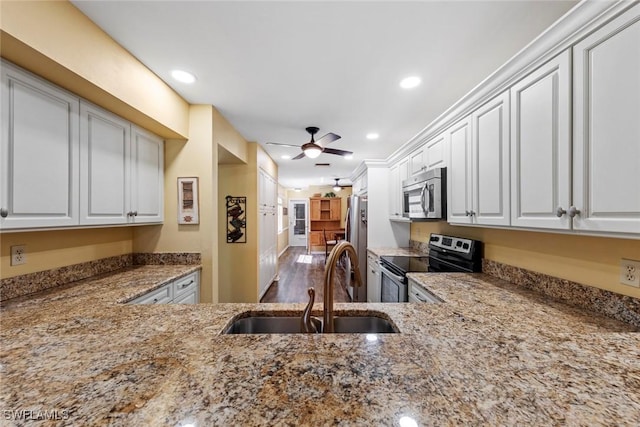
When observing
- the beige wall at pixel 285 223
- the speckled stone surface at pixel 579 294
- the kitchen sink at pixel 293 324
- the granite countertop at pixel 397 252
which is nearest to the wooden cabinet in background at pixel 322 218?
the beige wall at pixel 285 223

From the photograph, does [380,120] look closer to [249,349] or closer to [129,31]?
[129,31]

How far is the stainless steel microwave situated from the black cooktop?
1.64ft

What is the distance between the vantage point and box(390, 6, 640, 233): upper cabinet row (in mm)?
961

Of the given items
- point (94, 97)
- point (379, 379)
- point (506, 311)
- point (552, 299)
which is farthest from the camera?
point (94, 97)

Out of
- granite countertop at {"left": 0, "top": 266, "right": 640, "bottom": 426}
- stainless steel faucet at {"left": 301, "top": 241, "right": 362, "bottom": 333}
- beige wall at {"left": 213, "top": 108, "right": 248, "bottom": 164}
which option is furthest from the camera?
beige wall at {"left": 213, "top": 108, "right": 248, "bottom": 164}

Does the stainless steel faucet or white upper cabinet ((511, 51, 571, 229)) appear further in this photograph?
white upper cabinet ((511, 51, 571, 229))

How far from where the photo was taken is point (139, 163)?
7.13 feet

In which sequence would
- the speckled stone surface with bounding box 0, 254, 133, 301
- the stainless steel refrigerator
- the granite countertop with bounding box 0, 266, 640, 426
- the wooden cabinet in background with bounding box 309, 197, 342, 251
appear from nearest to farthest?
1. the granite countertop with bounding box 0, 266, 640, 426
2. the speckled stone surface with bounding box 0, 254, 133, 301
3. the stainless steel refrigerator
4. the wooden cabinet in background with bounding box 309, 197, 342, 251

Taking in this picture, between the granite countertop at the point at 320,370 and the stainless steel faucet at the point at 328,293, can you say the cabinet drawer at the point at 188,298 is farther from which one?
the stainless steel faucet at the point at 328,293

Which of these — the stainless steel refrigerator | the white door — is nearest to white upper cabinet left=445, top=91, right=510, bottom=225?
the stainless steel refrigerator

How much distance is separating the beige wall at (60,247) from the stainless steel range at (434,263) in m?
2.61

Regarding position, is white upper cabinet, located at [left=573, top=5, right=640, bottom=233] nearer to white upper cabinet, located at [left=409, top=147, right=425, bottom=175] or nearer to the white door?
white upper cabinet, located at [left=409, top=147, right=425, bottom=175]

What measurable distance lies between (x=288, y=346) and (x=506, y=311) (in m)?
1.13

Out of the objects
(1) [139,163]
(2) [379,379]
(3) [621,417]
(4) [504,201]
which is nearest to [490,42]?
(4) [504,201]
